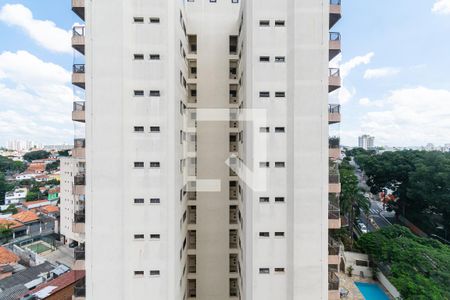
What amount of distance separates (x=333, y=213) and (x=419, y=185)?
28.7 m

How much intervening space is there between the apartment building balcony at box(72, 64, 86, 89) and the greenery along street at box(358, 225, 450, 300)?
84.1ft

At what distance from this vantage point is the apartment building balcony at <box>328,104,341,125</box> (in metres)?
10.8


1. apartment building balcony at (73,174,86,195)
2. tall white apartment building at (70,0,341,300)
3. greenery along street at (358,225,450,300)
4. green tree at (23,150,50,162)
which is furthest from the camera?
green tree at (23,150,50,162)

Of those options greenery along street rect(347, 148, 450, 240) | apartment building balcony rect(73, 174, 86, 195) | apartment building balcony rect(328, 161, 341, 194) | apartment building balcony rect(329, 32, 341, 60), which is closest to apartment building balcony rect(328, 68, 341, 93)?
apartment building balcony rect(329, 32, 341, 60)

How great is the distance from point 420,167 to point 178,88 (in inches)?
1427

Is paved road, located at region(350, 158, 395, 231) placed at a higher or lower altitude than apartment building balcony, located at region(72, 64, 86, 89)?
lower

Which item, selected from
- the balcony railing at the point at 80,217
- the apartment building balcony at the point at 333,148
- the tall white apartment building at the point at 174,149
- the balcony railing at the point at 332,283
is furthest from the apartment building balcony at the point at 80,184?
the balcony railing at the point at 332,283

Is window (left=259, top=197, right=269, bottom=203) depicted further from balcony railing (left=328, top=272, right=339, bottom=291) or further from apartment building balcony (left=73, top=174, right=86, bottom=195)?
apartment building balcony (left=73, top=174, right=86, bottom=195)

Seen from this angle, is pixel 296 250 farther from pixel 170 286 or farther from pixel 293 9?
pixel 293 9

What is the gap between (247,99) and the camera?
1083cm

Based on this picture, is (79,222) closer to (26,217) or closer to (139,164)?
(139,164)

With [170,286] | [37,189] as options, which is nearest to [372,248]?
[170,286]

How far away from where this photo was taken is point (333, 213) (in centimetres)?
1084

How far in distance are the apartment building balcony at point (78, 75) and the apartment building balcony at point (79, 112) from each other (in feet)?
3.30
